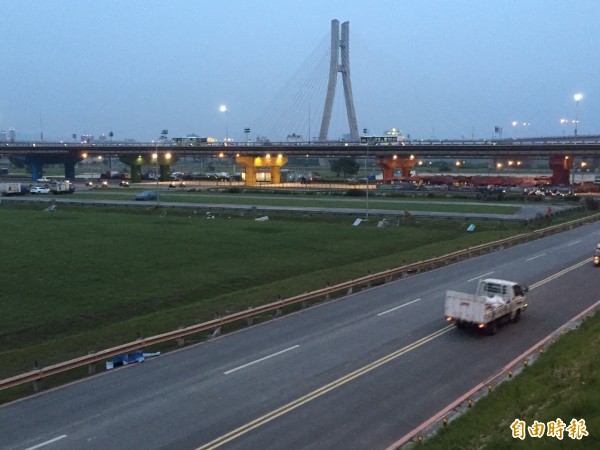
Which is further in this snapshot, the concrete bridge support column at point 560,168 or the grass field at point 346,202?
the concrete bridge support column at point 560,168

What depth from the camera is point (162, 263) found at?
3525cm

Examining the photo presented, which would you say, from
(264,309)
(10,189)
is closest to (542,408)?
(264,309)

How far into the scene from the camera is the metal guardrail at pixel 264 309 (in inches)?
651

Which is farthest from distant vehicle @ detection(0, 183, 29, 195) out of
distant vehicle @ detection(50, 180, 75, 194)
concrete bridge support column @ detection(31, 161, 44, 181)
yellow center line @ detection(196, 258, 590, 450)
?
yellow center line @ detection(196, 258, 590, 450)

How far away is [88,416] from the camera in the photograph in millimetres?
14273

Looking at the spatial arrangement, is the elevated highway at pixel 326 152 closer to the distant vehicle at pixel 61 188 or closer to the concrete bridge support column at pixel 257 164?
the concrete bridge support column at pixel 257 164

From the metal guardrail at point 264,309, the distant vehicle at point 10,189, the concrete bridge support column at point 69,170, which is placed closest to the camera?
the metal guardrail at point 264,309

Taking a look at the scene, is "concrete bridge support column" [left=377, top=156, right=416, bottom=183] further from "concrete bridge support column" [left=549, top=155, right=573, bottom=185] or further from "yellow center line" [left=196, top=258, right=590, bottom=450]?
"yellow center line" [left=196, top=258, right=590, bottom=450]

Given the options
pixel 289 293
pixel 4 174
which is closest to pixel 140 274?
pixel 289 293

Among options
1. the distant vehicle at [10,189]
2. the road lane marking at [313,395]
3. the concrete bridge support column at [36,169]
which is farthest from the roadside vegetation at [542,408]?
the concrete bridge support column at [36,169]

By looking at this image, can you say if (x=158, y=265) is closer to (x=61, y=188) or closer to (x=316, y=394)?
(x=316, y=394)

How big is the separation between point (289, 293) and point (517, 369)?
12.9m

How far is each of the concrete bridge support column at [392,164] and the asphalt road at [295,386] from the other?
100496 millimetres

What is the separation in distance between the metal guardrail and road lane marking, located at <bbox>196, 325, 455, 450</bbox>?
240 inches
